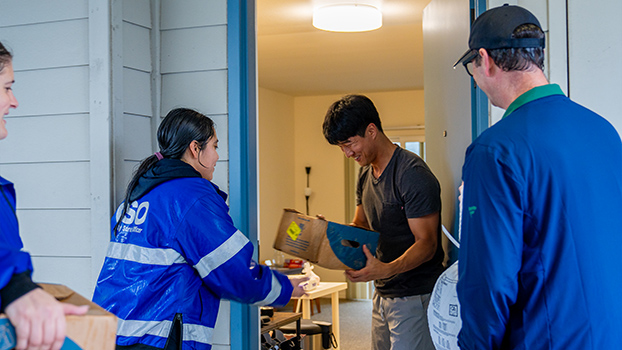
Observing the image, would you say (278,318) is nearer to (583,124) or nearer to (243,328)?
(243,328)

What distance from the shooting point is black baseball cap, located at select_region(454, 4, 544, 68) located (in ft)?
4.23

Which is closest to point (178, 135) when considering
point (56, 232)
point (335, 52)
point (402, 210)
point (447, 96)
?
point (56, 232)

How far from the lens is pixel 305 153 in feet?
29.3

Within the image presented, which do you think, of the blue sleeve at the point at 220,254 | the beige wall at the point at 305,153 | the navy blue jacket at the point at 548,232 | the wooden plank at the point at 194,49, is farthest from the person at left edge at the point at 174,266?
the beige wall at the point at 305,153

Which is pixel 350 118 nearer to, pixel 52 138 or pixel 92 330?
pixel 52 138

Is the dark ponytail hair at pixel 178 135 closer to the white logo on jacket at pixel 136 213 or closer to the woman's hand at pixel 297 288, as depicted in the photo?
the white logo on jacket at pixel 136 213

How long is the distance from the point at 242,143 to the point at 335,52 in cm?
376

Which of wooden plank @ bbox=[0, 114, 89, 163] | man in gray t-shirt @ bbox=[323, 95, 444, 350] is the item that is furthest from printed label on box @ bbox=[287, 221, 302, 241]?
wooden plank @ bbox=[0, 114, 89, 163]

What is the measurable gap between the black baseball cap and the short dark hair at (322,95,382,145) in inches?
47.7

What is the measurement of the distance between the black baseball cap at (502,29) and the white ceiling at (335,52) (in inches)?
110

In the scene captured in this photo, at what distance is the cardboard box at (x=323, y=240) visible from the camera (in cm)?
215

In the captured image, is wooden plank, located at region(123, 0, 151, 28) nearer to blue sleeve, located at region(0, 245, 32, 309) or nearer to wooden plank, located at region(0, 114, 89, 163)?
wooden plank, located at region(0, 114, 89, 163)

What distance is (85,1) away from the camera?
6.88ft

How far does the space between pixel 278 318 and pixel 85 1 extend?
1.95 m
